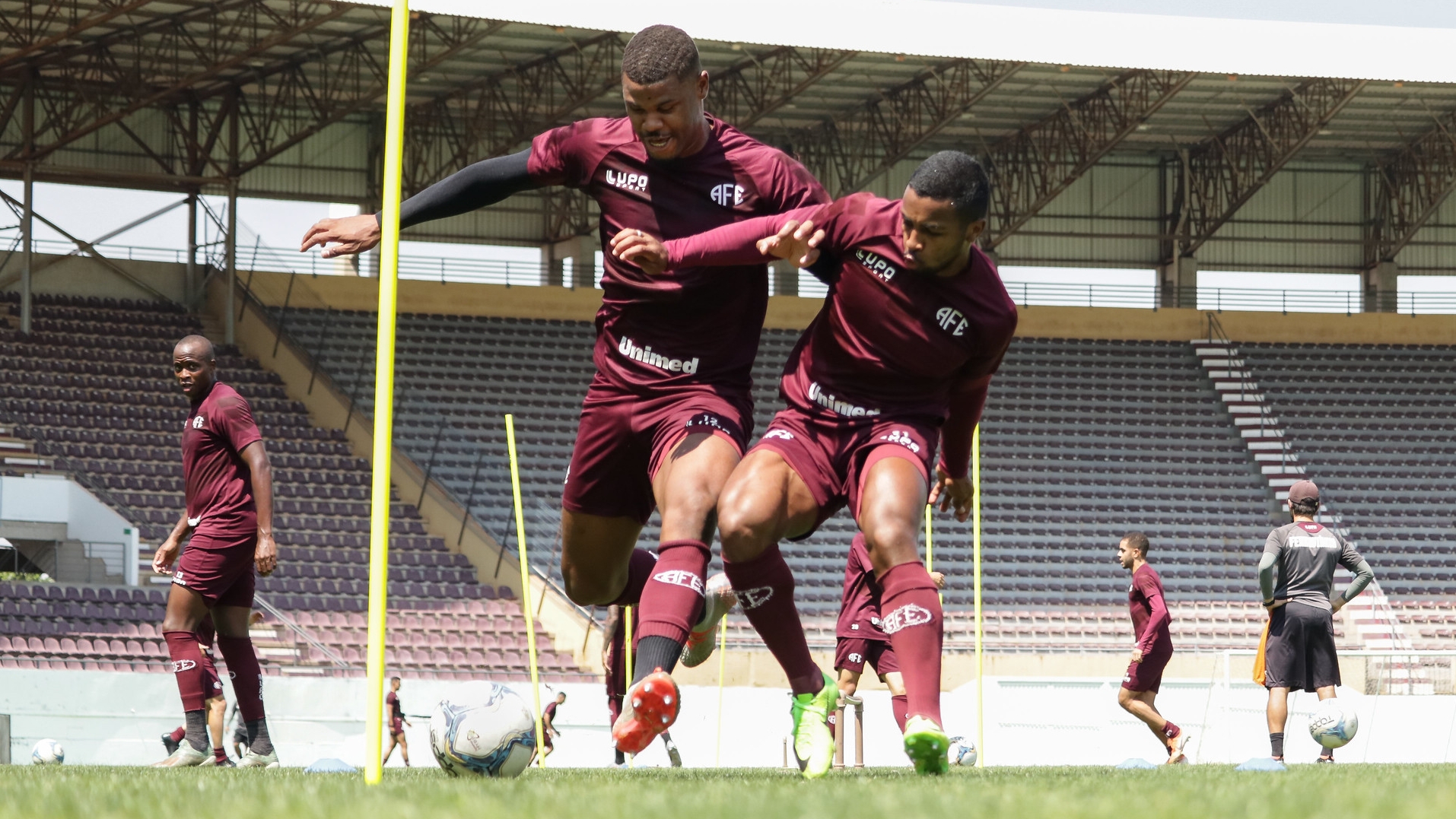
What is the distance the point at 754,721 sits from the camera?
16.5 m

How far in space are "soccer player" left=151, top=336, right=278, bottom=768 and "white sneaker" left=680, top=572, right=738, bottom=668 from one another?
2253 millimetres

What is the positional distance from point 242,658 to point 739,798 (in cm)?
466

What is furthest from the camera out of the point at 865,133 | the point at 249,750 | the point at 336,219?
the point at 865,133

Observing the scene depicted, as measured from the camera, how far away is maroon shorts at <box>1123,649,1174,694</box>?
1130 centimetres

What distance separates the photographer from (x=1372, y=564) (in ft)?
80.7

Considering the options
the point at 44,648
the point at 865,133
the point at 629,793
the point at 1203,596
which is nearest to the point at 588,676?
the point at 44,648

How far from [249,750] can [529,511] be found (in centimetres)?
1455

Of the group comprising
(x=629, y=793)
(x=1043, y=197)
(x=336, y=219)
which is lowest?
(x=629, y=793)

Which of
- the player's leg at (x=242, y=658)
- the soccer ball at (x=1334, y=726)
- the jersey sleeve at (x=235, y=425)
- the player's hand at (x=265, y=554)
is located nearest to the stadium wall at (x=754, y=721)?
the soccer ball at (x=1334, y=726)

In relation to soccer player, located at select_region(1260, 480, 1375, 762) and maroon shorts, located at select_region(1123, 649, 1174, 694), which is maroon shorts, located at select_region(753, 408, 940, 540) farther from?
maroon shorts, located at select_region(1123, 649, 1174, 694)

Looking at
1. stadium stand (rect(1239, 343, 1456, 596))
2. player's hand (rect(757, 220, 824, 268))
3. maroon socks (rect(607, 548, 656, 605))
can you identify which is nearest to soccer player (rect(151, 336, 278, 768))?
maroon socks (rect(607, 548, 656, 605))

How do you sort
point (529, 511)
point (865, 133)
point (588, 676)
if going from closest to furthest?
point (588, 676) → point (529, 511) → point (865, 133)

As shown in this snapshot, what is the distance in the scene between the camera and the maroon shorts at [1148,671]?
11.3 meters

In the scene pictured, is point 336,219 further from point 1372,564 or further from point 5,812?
point 1372,564
